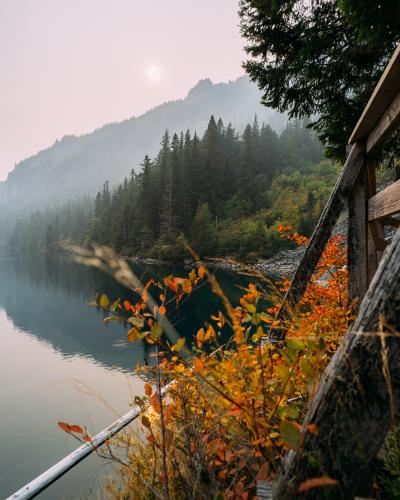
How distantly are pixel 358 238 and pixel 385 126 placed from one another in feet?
3.42

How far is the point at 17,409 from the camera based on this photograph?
10.3 metres

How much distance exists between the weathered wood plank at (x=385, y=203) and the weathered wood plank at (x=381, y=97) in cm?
53

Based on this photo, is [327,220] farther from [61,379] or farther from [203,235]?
[203,235]

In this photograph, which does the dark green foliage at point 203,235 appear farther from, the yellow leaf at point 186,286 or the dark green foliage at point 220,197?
the yellow leaf at point 186,286

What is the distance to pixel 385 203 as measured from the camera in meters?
2.38

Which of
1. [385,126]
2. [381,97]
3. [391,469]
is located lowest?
[391,469]

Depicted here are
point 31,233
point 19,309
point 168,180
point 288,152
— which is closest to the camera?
point 19,309

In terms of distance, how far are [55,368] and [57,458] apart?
294 inches

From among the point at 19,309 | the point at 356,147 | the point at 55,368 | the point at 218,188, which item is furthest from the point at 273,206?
the point at 356,147

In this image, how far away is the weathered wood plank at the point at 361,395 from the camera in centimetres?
94

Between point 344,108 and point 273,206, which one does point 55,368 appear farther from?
point 273,206

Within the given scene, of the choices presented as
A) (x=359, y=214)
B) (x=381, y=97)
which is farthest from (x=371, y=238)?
(x=381, y=97)

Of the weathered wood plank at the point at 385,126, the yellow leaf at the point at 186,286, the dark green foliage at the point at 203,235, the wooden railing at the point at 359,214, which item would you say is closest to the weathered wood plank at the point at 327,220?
the wooden railing at the point at 359,214

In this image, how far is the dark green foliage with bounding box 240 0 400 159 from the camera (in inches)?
222
